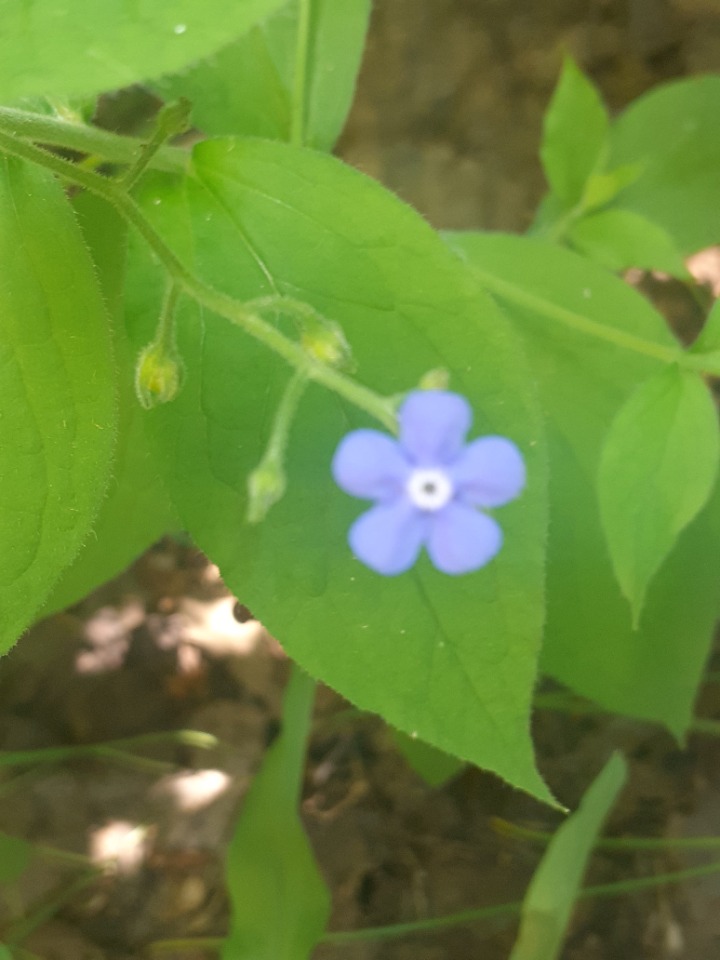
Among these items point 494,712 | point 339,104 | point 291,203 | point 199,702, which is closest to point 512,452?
point 494,712

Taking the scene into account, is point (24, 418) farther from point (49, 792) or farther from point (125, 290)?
point (49, 792)

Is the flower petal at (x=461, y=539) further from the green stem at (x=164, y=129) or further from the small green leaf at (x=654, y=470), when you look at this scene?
the green stem at (x=164, y=129)

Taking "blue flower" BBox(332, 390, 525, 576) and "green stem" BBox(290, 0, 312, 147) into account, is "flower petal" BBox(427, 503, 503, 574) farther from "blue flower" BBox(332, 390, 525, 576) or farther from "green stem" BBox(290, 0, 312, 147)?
"green stem" BBox(290, 0, 312, 147)

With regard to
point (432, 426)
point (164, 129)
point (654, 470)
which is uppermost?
point (164, 129)

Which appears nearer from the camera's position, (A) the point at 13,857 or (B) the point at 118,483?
(B) the point at 118,483

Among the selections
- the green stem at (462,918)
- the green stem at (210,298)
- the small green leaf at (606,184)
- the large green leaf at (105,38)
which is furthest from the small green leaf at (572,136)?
the green stem at (462,918)

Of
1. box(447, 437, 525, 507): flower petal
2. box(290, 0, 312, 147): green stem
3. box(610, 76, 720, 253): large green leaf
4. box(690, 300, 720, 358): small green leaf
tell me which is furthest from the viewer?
box(610, 76, 720, 253): large green leaf

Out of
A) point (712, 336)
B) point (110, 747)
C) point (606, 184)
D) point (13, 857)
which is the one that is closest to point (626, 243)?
point (606, 184)

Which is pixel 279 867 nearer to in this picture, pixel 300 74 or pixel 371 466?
pixel 371 466

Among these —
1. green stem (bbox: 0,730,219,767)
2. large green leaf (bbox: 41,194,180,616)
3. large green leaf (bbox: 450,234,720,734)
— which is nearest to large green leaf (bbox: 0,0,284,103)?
large green leaf (bbox: 41,194,180,616)
